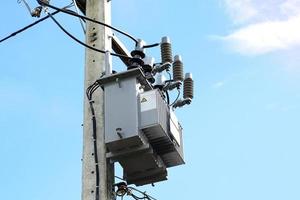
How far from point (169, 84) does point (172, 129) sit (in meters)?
0.55

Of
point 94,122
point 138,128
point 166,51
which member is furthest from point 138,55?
point 138,128

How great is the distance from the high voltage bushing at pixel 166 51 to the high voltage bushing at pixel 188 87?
0.92 ft

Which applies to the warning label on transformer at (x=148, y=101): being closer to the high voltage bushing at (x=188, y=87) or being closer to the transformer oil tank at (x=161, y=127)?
the transformer oil tank at (x=161, y=127)

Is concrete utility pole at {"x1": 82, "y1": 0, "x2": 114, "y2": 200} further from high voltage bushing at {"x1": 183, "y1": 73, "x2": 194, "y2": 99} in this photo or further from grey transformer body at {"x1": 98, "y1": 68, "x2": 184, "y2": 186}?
high voltage bushing at {"x1": 183, "y1": 73, "x2": 194, "y2": 99}

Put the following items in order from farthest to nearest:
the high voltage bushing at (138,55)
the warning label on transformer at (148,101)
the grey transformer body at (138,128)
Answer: the high voltage bushing at (138,55)
the warning label on transformer at (148,101)
the grey transformer body at (138,128)

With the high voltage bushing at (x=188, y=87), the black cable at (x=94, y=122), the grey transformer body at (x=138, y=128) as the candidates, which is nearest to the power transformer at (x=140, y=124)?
the grey transformer body at (x=138, y=128)

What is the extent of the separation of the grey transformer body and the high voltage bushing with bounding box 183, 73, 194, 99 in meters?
0.49

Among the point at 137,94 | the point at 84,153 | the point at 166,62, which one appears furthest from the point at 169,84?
the point at 84,153

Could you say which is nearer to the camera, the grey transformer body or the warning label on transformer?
the grey transformer body

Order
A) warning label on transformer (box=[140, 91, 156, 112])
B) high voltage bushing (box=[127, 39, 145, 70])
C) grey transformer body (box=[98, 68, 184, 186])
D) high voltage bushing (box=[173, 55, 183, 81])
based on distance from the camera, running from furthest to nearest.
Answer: high voltage bushing (box=[173, 55, 183, 81]), high voltage bushing (box=[127, 39, 145, 70]), warning label on transformer (box=[140, 91, 156, 112]), grey transformer body (box=[98, 68, 184, 186])

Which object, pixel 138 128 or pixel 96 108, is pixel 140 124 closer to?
pixel 138 128

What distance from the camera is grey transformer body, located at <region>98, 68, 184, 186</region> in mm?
5590

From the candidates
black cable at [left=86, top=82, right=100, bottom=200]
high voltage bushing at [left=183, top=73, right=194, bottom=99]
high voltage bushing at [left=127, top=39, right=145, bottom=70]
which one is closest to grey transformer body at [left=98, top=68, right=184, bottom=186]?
black cable at [left=86, top=82, right=100, bottom=200]

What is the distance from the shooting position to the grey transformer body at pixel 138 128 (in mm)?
5590
